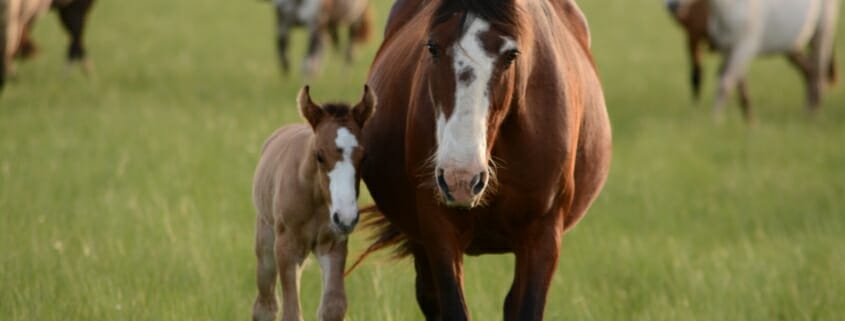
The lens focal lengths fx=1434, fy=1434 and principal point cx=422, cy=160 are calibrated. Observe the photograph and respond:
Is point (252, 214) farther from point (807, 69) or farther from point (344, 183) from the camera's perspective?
point (807, 69)

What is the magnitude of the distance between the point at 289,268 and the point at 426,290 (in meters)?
0.76

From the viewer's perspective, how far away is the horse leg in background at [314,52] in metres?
16.7

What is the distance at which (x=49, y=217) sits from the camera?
7996 millimetres

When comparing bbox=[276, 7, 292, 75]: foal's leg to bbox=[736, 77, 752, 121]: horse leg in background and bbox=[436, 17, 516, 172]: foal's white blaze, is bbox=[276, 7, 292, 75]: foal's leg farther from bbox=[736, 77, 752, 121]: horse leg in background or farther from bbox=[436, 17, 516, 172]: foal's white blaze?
bbox=[436, 17, 516, 172]: foal's white blaze

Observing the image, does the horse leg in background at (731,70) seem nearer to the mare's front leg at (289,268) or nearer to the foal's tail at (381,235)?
the foal's tail at (381,235)

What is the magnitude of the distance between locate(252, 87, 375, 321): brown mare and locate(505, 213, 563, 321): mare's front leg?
619mm

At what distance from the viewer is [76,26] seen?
52.3ft

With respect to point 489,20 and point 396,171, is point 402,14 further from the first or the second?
point 489,20

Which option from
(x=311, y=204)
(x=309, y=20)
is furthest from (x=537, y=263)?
(x=309, y=20)

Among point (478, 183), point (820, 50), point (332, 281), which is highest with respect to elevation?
point (478, 183)

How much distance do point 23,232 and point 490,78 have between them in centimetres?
387

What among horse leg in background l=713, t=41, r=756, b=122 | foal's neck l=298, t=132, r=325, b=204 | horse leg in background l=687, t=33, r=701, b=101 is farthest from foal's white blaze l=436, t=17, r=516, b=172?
horse leg in background l=687, t=33, r=701, b=101

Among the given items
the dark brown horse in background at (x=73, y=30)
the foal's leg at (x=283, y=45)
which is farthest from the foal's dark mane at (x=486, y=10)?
the foal's leg at (x=283, y=45)

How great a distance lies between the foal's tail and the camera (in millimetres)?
6105
